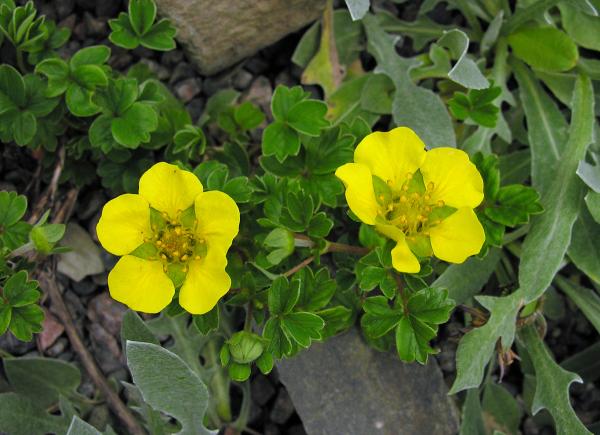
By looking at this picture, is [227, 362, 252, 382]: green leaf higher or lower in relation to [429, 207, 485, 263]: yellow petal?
lower

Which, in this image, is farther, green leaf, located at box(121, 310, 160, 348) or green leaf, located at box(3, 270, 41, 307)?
green leaf, located at box(121, 310, 160, 348)

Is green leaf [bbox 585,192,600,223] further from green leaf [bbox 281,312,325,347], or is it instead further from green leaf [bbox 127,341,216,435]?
green leaf [bbox 127,341,216,435]

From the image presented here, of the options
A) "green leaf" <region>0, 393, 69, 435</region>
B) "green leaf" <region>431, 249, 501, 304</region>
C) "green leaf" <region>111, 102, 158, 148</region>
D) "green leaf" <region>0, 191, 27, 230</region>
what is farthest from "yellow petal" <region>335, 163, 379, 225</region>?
"green leaf" <region>0, 393, 69, 435</region>

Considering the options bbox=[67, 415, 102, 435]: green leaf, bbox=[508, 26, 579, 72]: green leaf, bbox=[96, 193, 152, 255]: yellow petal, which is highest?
bbox=[96, 193, 152, 255]: yellow petal

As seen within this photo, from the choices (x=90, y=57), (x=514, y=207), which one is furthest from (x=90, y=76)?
(x=514, y=207)

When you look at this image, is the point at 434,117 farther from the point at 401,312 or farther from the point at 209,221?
the point at 209,221

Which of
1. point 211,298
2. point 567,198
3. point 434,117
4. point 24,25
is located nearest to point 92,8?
point 24,25
